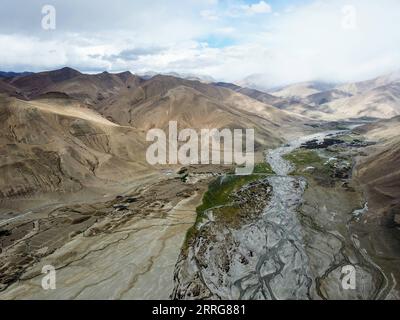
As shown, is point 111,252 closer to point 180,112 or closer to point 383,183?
point 383,183

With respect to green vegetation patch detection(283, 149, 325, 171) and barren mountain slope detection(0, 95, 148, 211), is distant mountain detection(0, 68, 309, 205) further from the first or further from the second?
green vegetation patch detection(283, 149, 325, 171)

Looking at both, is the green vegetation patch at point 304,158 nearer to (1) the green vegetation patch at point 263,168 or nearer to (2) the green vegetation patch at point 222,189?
(1) the green vegetation patch at point 263,168

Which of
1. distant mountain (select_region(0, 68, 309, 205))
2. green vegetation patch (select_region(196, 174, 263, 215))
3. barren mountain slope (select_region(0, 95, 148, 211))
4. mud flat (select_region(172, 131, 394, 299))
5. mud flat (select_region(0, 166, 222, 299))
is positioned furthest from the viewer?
distant mountain (select_region(0, 68, 309, 205))

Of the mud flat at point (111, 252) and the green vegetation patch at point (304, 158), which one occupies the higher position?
the green vegetation patch at point (304, 158)

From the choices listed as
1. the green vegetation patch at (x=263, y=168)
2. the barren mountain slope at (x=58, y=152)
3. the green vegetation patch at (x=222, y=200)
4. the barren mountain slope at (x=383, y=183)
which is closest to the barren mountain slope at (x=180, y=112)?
the green vegetation patch at (x=263, y=168)

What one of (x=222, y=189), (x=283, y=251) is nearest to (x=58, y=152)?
(x=222, y=189)

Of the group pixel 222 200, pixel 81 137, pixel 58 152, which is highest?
pixel 81 137

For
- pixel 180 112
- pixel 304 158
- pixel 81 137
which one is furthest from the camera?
pixel 180 112

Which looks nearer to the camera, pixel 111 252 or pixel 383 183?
pixel 111 252

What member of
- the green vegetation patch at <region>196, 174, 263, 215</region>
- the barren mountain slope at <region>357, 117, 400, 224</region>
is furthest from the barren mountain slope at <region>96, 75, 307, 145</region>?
the barren mountain slope at <region>357, 117, 400, 224</region>

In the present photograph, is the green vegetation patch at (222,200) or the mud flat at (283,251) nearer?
the mud flat at (283,251)

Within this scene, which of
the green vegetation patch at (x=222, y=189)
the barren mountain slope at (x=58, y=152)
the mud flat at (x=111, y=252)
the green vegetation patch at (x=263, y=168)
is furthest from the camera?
the green vegetation patch at (x=263, y=168)

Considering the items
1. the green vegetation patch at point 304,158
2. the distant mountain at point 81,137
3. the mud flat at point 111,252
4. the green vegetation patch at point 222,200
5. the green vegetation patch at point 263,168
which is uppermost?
the distant mountain at point 81,137
